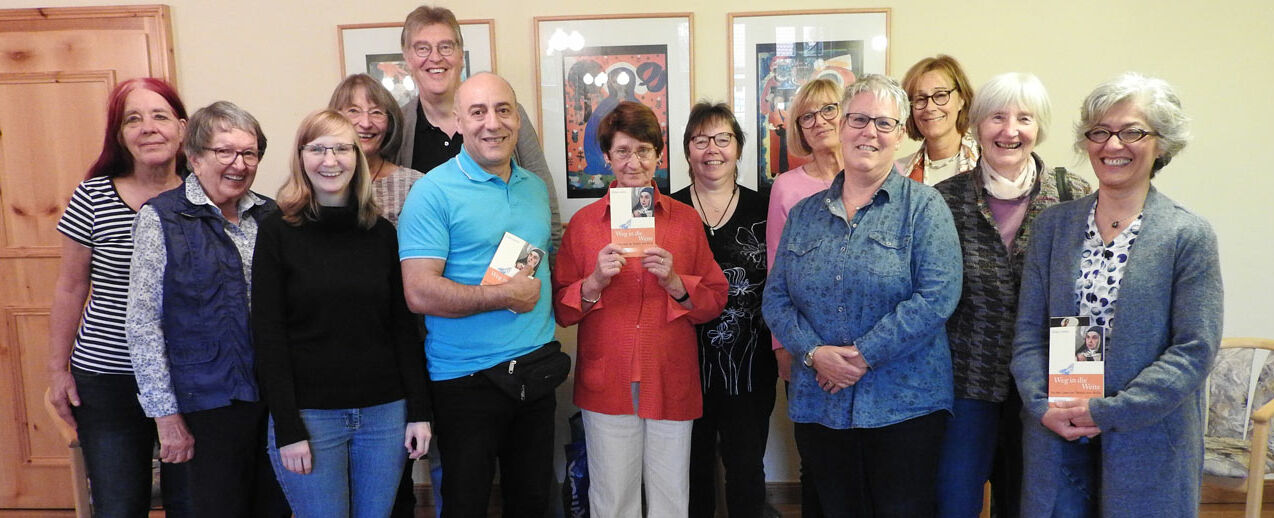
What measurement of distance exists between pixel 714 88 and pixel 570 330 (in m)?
1.35

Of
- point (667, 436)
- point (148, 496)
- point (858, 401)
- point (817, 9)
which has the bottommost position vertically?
point (148, 496)

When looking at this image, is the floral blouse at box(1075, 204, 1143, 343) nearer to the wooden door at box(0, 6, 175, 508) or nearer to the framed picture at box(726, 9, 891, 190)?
the framed picture at box(726, 9, 891, 190)

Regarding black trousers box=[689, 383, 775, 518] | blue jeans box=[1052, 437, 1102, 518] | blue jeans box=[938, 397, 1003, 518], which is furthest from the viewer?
black trousers box=[689, 383, 775, 518]

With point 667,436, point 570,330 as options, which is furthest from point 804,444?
point 570,330

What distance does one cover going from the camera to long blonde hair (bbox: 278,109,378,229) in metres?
1.98

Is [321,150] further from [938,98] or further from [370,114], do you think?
[938,98]

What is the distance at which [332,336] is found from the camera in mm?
1990

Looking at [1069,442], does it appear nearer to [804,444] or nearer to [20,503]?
[804,444]

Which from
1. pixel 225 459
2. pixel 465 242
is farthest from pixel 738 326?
pixel 225 459

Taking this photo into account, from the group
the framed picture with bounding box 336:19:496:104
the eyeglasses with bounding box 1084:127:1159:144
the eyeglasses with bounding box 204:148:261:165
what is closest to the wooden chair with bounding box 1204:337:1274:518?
the eyeglasses with bounding box 1084:127:1159:144

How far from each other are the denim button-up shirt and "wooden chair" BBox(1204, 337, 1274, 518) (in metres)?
1.36

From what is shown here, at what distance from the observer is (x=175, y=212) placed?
2.01 metres

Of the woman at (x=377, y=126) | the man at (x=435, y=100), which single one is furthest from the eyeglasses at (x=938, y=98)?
the woman at (x=377, y=126)

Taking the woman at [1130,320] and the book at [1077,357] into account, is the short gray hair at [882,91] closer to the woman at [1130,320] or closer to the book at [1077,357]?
the woman at [1130,320]
